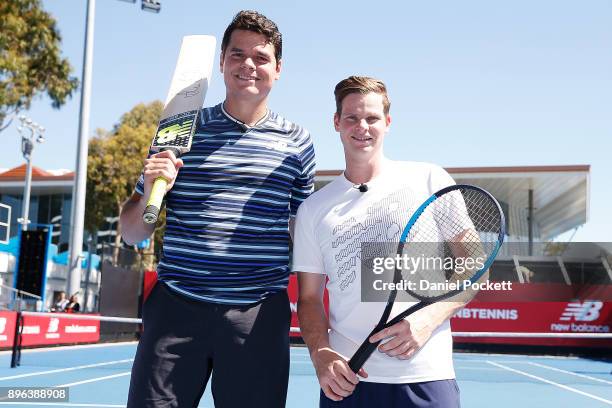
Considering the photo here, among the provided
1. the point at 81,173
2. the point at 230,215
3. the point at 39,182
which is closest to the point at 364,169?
the point at 230,215

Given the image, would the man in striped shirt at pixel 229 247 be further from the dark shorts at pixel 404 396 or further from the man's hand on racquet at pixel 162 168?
the dark shorts at pixel 404 396

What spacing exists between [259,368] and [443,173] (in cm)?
103

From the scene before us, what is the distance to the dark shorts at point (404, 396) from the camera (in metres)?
2.42

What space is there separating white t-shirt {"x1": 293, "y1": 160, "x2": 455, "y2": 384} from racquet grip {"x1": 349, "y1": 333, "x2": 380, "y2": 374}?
98 millimetres

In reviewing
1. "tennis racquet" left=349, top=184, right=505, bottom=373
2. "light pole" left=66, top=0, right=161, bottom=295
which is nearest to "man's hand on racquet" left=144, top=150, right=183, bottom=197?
"tennis racquet" left=349, top=184, right=505, bottom=373

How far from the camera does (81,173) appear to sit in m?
20.9

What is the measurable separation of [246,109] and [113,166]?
33.9 metres

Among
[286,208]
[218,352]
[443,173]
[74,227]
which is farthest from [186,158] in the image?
[74,227]

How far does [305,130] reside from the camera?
309 cm

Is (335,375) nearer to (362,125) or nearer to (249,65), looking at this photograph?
(362,125)

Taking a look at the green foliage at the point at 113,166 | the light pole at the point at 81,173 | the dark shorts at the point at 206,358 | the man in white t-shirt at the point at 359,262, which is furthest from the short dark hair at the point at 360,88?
the green foliage at the point at 113,166

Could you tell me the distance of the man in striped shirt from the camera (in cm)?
262

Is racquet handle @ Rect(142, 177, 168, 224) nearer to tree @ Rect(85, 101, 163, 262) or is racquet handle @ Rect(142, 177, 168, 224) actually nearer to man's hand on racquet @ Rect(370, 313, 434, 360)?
man's hand on racquet @ Rect(370, 313, 434, 360)

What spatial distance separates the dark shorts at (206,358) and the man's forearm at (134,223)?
28cm
